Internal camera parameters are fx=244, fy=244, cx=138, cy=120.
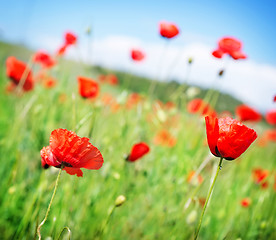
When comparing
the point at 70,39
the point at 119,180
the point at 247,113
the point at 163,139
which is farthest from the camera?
the point at 163,139

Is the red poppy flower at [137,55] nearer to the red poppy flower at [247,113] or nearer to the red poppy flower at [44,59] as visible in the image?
the red poppy flower at [44,59]

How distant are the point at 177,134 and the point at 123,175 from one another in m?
0.80

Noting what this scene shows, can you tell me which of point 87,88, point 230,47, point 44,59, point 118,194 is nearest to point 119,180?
point 118,194

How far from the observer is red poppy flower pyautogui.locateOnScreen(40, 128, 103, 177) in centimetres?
50

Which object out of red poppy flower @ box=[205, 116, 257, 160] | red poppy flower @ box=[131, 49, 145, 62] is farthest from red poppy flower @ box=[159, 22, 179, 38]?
red poppy flower @ box=[205, 116, 257, 160]

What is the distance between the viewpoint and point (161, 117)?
137 centimetres

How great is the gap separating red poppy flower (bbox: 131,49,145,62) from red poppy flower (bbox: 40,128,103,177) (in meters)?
1.28

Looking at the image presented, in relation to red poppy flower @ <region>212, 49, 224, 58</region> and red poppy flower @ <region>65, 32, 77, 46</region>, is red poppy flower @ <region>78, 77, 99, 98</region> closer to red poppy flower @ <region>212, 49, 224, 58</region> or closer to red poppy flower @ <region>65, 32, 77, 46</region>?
red poppy flower @ <region>65, 32, 77, 46</region>

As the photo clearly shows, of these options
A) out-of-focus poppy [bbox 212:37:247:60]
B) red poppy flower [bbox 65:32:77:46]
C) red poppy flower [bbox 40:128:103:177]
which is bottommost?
red poppy flower [bbox 40:128:103:177]

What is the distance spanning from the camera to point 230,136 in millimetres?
536

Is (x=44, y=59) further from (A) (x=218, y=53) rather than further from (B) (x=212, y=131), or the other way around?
(B) (x=212, y=131)

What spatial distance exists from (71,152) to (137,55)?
52.8 inches

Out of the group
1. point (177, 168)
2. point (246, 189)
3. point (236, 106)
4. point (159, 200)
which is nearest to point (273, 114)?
point (236, 106)

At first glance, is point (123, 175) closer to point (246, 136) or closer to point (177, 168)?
point (177, 168)
